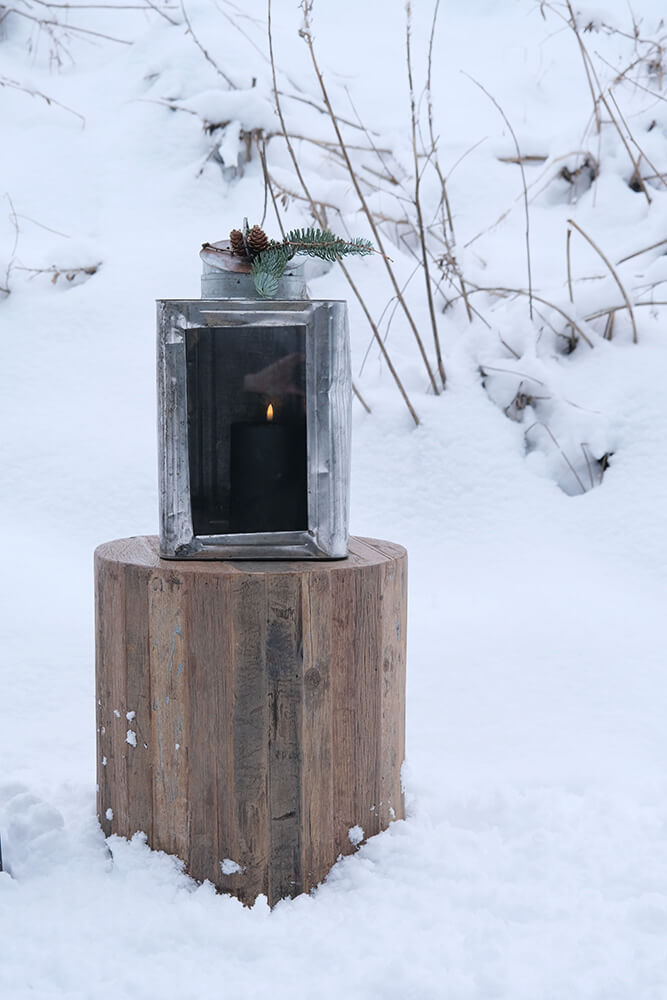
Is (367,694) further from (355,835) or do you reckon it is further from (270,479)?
(270,479)

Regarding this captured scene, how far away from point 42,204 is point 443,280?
1394 mm

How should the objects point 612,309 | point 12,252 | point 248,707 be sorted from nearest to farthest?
point 248,707 < point 612,309 < point 12,252

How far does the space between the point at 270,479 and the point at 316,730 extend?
319 millimetres

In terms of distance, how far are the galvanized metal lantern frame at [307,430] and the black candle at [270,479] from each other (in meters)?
0.01

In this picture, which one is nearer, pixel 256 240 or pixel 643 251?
pixel 256 240

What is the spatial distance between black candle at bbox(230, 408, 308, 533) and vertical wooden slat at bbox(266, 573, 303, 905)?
0.12m

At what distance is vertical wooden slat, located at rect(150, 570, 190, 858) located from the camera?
1141 mm

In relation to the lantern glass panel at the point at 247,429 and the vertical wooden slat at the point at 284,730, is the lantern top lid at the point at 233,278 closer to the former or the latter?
the lantern glass panel at the point at 247,429

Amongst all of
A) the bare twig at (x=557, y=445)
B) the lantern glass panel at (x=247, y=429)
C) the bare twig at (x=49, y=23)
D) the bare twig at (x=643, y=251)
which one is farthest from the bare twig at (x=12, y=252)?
the lantern glass panel at (x=247, y=429)

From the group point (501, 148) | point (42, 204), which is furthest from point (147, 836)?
point (501, 148)

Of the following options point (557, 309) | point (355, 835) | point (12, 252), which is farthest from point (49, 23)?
point (355, 835)

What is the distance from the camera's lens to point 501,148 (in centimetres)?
328

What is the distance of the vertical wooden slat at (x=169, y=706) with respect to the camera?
1.14 meters

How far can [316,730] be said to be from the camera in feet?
3.80
